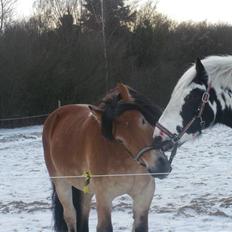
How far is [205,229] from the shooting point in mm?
4676

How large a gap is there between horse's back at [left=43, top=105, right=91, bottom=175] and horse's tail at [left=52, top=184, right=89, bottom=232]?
277mm

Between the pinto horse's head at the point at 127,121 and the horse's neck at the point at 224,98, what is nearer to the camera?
the horse's neck at the point at 224,98

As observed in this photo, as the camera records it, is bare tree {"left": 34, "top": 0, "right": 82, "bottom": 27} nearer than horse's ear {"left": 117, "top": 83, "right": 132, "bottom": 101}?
No

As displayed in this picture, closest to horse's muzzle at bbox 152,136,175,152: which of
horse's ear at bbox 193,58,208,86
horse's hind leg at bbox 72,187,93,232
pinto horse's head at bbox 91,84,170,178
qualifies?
pinto horse's head at bbox 91,84,170,178

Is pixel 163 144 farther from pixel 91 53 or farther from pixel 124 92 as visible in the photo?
pixel 91 53

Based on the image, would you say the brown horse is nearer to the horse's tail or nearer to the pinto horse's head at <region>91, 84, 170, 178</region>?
the pinto horse's head at <region>91, 84, 170, 178</region>

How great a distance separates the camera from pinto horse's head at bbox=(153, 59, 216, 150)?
2.70 m

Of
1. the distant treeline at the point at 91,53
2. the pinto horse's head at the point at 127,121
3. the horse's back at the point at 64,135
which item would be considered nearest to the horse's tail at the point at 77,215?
the horse's back at the point at 64,135

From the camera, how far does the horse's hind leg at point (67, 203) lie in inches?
173

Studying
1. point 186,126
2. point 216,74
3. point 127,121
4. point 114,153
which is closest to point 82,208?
point 114,153

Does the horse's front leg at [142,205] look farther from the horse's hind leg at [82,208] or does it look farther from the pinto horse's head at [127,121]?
the horse's hind leg at [82,208]

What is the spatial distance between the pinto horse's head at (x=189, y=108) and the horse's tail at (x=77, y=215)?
6.18 ft

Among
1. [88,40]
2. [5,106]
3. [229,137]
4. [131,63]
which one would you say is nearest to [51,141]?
[229,137]

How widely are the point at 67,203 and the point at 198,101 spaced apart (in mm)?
2133
